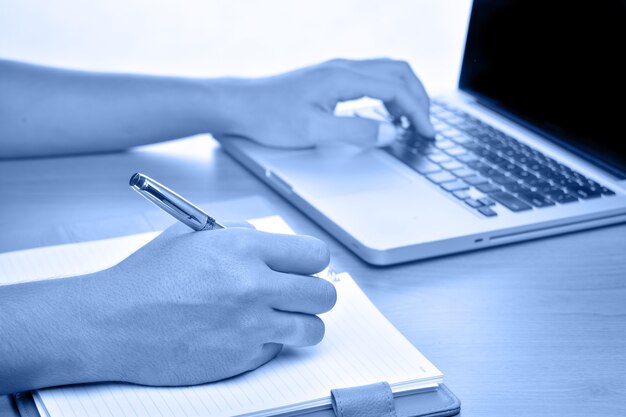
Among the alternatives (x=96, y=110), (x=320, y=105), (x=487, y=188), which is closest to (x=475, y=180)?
(x=487, y=188)

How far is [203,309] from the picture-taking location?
64cm

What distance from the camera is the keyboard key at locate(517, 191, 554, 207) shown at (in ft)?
3.04

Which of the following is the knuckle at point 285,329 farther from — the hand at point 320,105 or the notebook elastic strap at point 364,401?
the hand at point 320,105

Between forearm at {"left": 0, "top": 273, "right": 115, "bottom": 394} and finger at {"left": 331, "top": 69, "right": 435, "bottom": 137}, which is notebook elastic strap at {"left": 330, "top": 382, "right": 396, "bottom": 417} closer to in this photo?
forearm at {"left": 0, "top": 273, "right": 115, "bottom": 394}

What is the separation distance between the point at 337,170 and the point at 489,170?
7.0 inches

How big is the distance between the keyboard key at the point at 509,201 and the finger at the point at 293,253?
0.99ft

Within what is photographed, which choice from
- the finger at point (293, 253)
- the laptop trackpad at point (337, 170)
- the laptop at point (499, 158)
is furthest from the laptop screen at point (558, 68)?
the finger at point (293, 253)

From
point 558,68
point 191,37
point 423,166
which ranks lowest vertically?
point 191,37

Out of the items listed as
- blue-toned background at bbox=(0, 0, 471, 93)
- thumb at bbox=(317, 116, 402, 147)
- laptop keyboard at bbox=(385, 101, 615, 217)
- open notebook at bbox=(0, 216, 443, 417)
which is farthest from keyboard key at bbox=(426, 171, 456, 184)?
blue-toned background at bbox=(0, 0, 471, 93)

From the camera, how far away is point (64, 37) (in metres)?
2.02

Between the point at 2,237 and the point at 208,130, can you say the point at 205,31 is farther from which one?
the point at 2,237

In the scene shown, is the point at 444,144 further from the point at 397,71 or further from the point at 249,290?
the point at 249,290

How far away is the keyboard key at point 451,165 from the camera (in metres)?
1.02

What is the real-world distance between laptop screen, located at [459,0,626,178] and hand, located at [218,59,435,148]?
0.44ft
